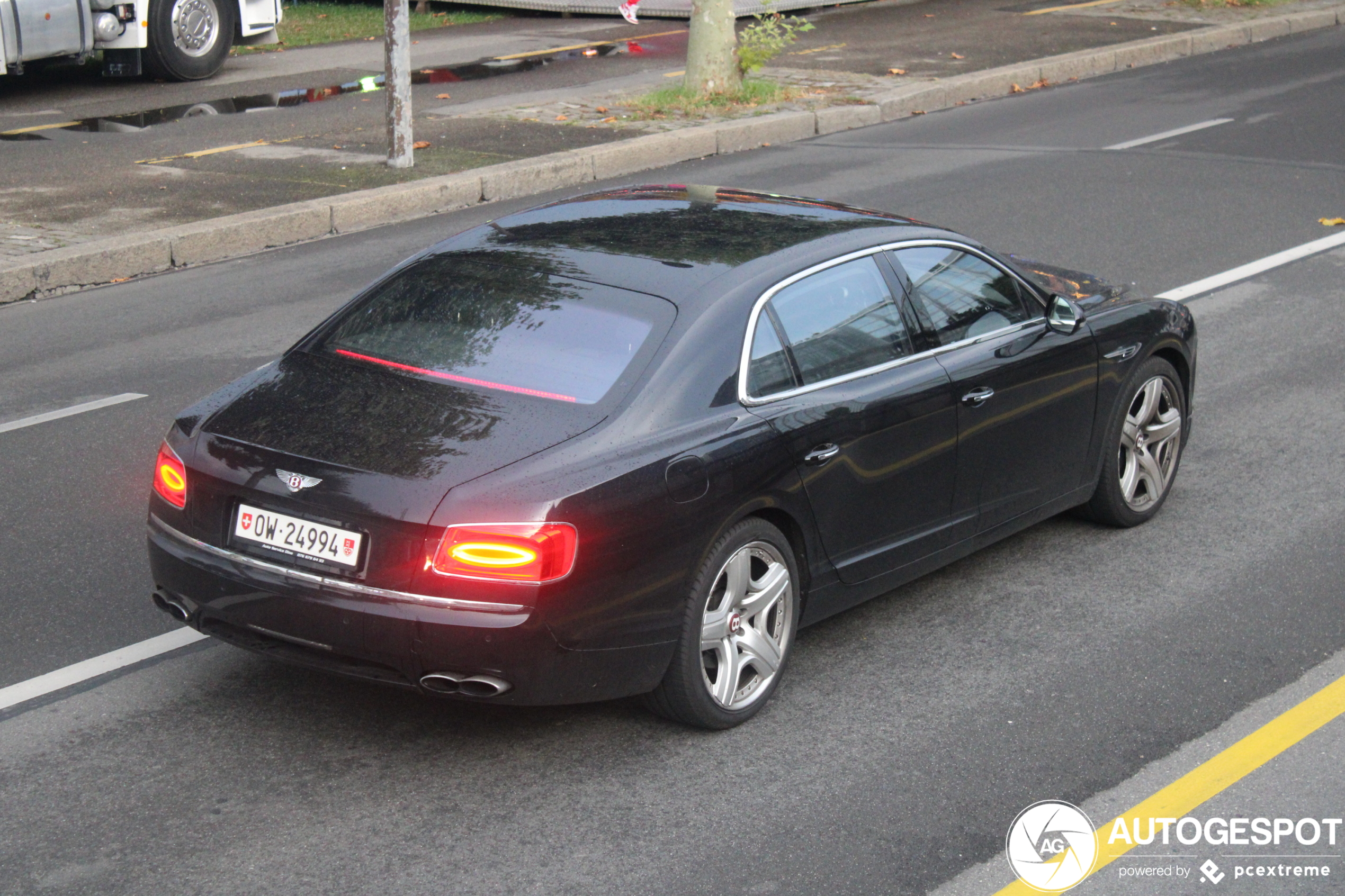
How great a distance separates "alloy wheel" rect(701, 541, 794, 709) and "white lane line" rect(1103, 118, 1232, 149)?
36.0 ft

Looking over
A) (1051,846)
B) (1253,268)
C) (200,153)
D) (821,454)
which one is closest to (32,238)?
(200,153)

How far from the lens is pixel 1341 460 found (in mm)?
7082

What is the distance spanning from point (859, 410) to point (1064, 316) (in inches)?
51.4

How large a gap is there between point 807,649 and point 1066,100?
1370 centimetres

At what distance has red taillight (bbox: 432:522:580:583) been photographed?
13.3 feet

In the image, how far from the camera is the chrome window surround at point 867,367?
15.4ft

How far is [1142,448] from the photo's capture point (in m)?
6.31

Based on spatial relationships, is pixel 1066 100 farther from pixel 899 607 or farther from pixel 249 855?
pixel 249 855

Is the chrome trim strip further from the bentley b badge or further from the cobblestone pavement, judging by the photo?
the cobblestone pavement

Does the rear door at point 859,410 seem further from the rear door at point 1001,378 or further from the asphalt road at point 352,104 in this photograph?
the asphalt road at point 352,104

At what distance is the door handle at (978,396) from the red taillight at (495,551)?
188cm

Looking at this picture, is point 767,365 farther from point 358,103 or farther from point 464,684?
point 358,103

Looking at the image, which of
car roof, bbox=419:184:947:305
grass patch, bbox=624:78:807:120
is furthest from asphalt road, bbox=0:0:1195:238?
car roof, bbox=419:184:947:305
